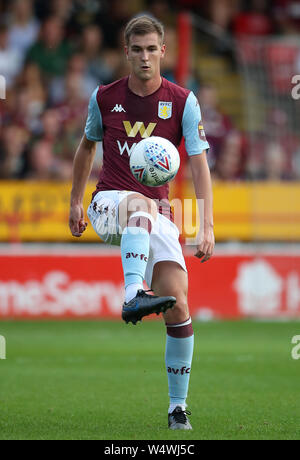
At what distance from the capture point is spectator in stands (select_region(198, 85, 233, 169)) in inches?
554

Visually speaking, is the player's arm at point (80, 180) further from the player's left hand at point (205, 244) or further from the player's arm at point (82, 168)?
the player's left hand at point (205, 244)

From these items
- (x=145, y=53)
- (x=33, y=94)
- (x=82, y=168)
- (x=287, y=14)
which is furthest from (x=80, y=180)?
(x=287, y=14)

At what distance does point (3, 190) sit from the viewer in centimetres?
1347

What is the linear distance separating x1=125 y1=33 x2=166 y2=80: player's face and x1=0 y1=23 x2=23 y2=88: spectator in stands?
905 centimetres

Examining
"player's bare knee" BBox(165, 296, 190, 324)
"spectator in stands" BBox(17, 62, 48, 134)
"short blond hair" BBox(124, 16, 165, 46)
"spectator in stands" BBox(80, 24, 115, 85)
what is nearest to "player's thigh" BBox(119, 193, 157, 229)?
"player's bare knee" BBox(165, 296, 190, 324)

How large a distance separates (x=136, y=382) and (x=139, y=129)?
2.88 metres

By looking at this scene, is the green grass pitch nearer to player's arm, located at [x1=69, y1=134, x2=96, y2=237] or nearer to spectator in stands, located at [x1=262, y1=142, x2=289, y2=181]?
player's arm, located at [x1=69, y1=134, x2=96, y2=237]

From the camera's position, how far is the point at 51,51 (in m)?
15.4

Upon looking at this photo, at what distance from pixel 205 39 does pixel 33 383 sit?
9.37 meters

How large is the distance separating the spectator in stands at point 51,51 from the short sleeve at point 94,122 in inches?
355

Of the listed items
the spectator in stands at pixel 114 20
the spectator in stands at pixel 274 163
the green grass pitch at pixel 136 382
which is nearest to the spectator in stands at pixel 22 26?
the spectator in stands at pixel 114 20

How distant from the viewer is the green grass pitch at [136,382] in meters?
5.89

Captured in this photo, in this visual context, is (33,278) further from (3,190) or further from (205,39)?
(205,39)
